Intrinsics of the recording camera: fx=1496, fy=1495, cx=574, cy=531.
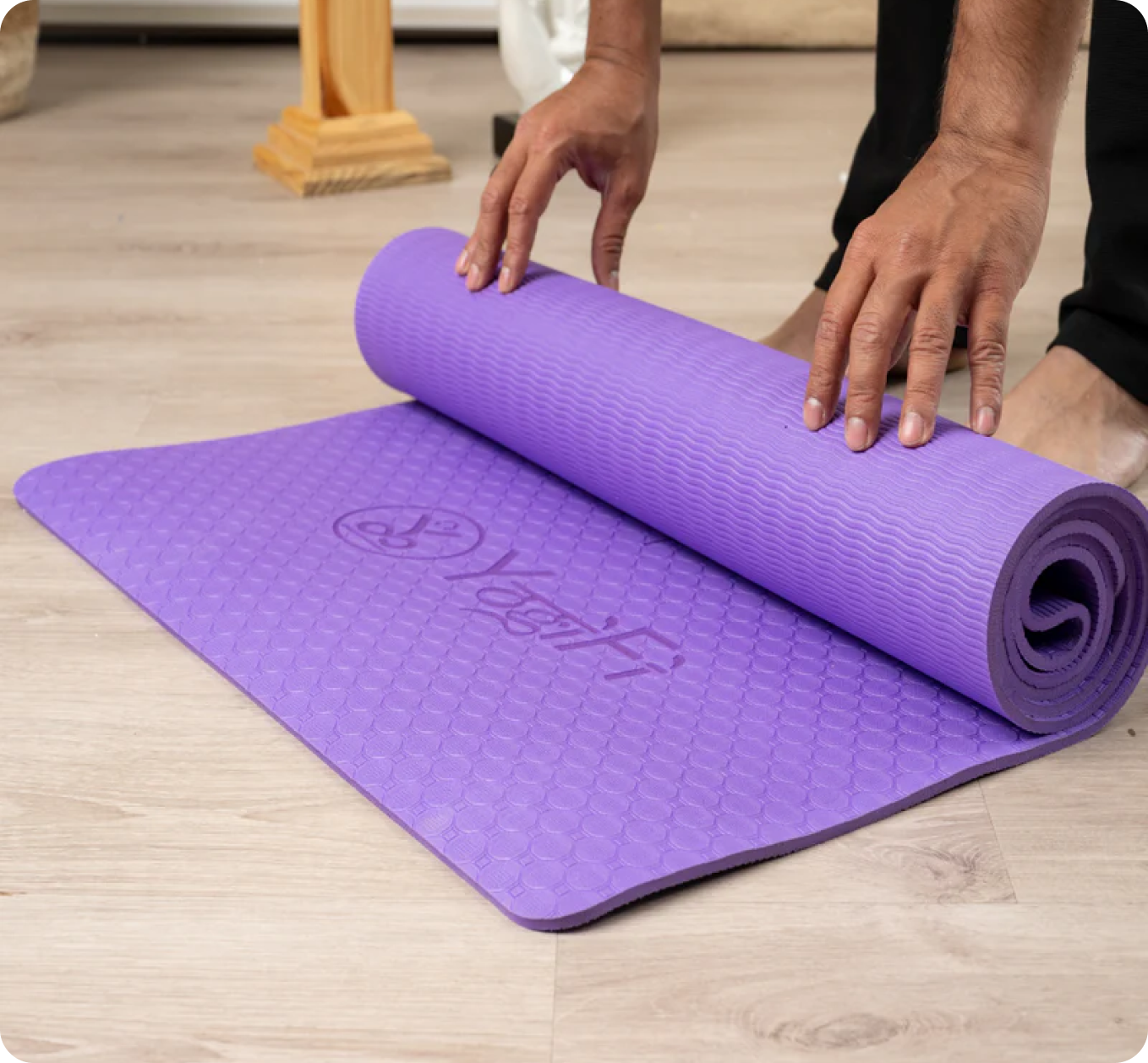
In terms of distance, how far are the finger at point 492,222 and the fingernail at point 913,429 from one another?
551 mm

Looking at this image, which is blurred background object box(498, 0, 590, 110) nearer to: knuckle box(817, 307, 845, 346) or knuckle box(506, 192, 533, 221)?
knuckle box(506, 192, 533, 221)

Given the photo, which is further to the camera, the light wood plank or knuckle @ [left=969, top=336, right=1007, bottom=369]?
knuckle @ [left=969, top=336, right=1007, bottom=369]

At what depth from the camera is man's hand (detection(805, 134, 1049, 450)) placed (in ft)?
3.77

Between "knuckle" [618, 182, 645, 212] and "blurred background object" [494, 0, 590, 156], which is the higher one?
"knuckle" [618, 182, 645, 212]

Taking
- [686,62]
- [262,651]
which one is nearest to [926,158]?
[262,651]

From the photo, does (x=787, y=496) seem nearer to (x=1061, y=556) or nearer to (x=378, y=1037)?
(x=1061, y=556)

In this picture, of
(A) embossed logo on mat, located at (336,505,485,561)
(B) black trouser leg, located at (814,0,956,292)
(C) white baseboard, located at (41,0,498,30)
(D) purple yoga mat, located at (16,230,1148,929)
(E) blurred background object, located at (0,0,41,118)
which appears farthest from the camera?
(C) white baseboard, located at (41,0,498,30)

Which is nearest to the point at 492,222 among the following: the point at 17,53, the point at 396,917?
the point at 396,917

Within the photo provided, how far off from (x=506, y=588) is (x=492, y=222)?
0.45 metres

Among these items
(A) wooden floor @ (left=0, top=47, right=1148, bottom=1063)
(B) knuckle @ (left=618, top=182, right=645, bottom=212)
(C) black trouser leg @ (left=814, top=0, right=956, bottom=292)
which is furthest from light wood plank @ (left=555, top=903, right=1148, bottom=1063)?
(C) black trouser leg @ (left=814, top=0, right=956, bottom=292)

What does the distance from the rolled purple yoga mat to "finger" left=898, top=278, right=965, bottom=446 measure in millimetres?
26

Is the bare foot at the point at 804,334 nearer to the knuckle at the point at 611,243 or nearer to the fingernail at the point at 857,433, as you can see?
the knuckle at the point at 611,243

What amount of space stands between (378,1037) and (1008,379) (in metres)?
1.30

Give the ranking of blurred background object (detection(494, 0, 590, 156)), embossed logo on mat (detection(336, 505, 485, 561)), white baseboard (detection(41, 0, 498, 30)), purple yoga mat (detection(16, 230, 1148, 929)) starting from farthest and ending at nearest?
white baseboard (detection(41, 0, 498, 30)), blurred background object (detection(494, 0, 590, 156)), embossed logo on mat (detection(336, 505, 485, 561)), purple yoga mat (detection(16, 230, 1148, 929))
